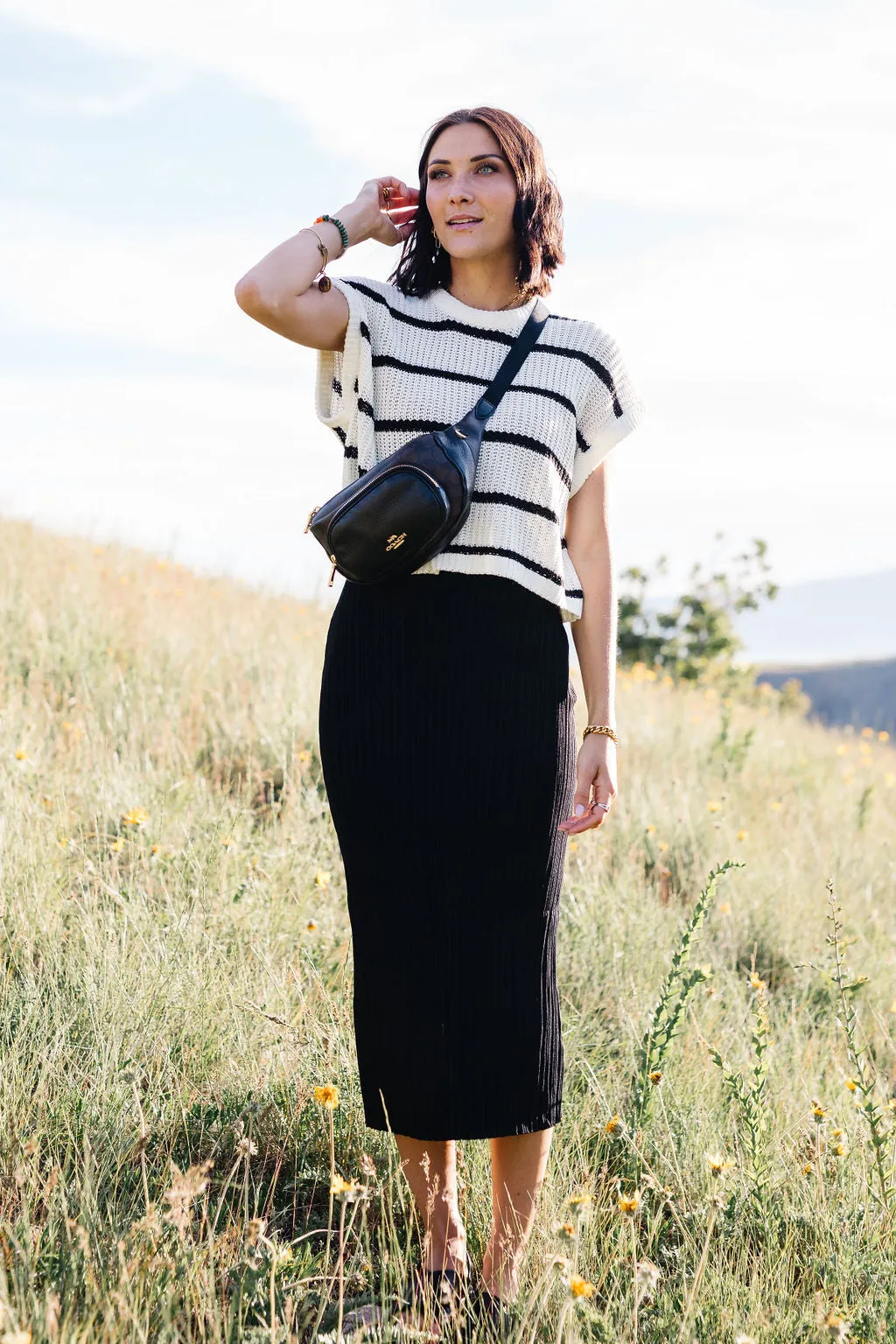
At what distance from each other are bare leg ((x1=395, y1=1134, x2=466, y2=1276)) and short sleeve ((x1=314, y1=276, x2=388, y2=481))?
54.9 inches

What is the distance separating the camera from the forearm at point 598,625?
7.95ft

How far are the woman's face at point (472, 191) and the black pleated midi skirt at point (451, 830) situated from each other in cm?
74

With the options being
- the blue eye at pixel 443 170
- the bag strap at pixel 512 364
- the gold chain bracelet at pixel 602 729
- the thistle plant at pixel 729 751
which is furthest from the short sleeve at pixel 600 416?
the thistle plant at pixel 729 751

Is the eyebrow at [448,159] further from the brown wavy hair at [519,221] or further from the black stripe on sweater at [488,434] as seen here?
the black stripe on sweater at [488,434]

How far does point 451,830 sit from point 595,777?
402 mm

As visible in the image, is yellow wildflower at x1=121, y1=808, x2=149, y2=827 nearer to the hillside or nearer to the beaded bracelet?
the beaded bracelet

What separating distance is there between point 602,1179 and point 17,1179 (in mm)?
1200

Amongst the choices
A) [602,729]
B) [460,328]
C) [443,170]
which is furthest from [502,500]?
[443,170]

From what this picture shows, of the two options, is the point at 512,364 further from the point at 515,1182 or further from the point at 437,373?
the point at 515,1182

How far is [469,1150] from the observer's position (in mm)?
2555

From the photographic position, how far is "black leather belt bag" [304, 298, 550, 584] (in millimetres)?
2086

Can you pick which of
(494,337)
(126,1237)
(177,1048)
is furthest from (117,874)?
(494,337)

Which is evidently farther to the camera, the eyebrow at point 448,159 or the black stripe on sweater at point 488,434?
the eyebrow at point 448,159

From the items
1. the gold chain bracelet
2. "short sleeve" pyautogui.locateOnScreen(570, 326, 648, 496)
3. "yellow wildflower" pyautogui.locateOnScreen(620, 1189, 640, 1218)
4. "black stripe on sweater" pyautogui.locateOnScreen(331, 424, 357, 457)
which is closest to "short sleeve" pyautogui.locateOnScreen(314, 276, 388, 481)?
"black stripe on sweater" pyautogui.locateOnScreen(331, 424, 357, 457)
